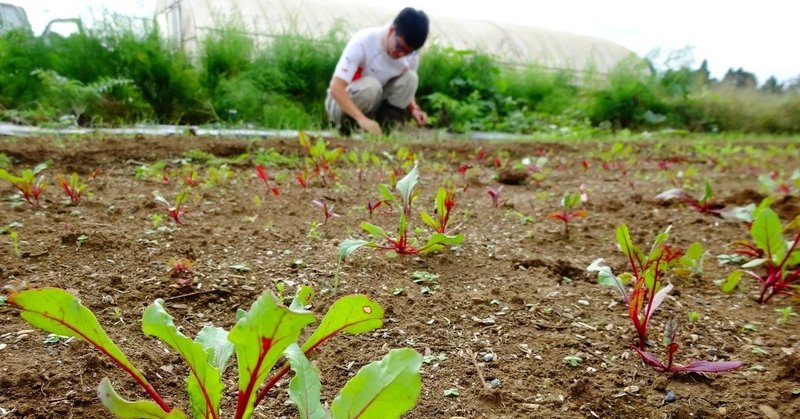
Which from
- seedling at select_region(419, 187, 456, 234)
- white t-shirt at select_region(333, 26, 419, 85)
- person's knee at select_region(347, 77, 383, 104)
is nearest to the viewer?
seedling at select_region(419, 187, 456, 234)

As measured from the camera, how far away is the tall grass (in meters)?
5.61

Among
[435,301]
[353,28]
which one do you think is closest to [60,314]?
[435,301]

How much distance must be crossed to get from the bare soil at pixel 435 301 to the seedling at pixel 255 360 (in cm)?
19

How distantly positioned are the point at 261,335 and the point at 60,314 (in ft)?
0.88

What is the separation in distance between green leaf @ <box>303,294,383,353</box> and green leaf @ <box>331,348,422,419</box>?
0.09 m

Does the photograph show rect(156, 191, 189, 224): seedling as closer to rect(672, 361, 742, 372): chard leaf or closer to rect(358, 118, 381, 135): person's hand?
rect(672, 361, 742, 372): chard leaf

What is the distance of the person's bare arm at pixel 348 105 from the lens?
216 inches

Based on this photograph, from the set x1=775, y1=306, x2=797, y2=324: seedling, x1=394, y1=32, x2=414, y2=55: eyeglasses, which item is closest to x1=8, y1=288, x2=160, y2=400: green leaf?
x1=775, y1=306, x2=797, y2=324: seedling

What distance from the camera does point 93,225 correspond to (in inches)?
66.7

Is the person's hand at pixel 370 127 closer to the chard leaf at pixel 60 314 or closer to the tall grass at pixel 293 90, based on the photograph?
the tall grass at pixel 293 90

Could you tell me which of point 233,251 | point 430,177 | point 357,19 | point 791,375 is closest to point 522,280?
point 791,375

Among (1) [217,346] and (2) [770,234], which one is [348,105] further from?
(1) [217,346]

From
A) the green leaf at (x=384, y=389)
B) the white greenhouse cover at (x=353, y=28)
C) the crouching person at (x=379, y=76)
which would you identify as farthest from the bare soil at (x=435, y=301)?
the white greenhouse cover at (x=353, y=28)

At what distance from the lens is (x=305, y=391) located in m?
0.70
